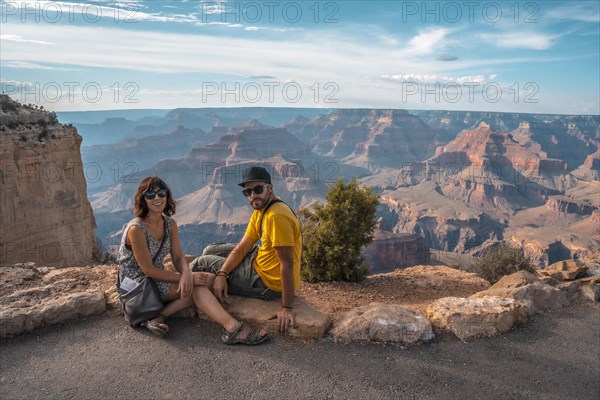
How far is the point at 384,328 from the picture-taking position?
231 inches

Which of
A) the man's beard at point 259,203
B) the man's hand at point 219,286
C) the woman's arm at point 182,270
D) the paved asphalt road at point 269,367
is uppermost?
the man's beard at point 259,203

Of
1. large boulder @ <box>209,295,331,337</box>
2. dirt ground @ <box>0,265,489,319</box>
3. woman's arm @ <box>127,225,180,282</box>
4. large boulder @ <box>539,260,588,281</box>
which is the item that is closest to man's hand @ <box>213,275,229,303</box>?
large boulder @ <box>209,295,331,337</box>

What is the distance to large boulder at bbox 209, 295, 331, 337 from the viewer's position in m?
5.77

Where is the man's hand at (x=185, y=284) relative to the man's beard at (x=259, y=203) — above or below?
below

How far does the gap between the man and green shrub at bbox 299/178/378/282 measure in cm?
588

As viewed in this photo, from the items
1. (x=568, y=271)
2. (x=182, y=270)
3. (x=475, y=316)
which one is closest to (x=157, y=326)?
(x=182, y=270)

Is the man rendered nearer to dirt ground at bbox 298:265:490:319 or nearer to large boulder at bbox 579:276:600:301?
dirt ground at bbox 298:265:490:319

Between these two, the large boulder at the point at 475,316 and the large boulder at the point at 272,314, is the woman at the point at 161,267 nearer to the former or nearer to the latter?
the large boulder at the point at 272,314

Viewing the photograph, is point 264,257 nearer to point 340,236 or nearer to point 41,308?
point 41,308

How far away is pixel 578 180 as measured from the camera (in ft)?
456

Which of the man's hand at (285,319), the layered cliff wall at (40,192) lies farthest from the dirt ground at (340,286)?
the layered cliff wall at (40,192)

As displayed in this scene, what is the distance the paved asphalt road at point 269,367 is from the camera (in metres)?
4.76

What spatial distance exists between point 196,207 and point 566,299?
385 feet

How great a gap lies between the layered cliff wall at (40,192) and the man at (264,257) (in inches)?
711
